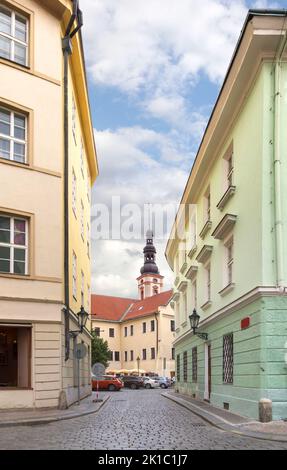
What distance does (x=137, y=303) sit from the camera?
91500mm

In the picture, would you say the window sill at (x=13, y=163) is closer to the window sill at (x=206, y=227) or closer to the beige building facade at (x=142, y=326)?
the window sill at (x=206, y=227)

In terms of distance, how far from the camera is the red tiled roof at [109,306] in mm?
88312

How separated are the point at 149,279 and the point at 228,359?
8017cm

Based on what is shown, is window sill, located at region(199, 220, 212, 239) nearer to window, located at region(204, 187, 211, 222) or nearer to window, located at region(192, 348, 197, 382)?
window, located at region(204, 187, 211, 222)

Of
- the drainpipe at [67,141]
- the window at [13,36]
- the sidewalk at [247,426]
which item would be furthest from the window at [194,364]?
the window at [13,36]

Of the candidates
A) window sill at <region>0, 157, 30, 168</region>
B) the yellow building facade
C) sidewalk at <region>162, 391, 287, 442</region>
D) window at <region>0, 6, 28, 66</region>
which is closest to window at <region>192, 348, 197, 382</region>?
the yellow building facade

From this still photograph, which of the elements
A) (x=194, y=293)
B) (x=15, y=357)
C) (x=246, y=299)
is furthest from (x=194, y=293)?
(x=246, y=299)

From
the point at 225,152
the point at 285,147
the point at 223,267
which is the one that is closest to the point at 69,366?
the point at 223,267

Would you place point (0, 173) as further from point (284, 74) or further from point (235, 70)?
point (284, 74)

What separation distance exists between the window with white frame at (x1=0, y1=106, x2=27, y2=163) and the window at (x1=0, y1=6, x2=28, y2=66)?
1882 millimetres

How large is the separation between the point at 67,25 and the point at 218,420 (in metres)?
14.4

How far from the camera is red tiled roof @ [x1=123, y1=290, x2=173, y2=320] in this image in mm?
77750

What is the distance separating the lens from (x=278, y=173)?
14766mm

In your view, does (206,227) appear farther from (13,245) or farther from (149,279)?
(149,279)
